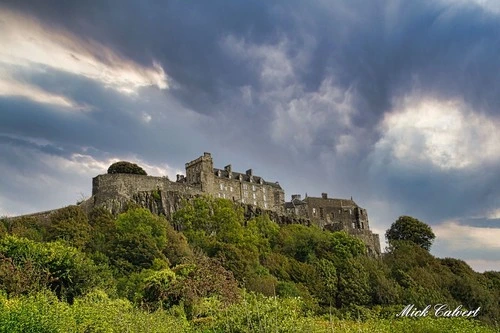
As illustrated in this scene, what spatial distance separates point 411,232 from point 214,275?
63.6 meters

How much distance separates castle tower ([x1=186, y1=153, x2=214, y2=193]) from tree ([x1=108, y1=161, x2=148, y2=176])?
773 centimetres

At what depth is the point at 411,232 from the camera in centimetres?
8831

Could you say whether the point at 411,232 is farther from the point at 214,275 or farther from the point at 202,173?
the point at 214,275

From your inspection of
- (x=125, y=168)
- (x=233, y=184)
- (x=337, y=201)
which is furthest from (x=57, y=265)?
(x=337, y=201)

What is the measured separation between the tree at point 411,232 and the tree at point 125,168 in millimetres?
42265

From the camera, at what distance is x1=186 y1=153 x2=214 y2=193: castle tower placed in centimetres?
7706

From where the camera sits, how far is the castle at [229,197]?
62406 millimetres

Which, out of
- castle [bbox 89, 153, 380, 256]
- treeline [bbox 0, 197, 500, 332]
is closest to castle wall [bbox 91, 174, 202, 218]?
castle [bbox 89, 153, 380, 256]

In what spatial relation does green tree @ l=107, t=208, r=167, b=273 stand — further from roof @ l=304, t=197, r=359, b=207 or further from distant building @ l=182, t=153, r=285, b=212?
roof @ l=304, t=197, r=359, b=207

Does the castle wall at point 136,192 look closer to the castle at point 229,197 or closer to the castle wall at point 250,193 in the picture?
the castle at point 229,197

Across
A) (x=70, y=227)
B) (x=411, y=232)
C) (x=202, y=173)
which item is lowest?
(x=70, y=227)

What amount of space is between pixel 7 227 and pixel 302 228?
40.6 m

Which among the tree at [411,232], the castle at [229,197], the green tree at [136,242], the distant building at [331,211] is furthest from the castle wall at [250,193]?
the green tree at [136,242]

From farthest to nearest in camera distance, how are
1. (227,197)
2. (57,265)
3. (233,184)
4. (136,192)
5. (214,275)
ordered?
(233,184)
(227,197)
(136,192)
(57,265)
(214,275)
